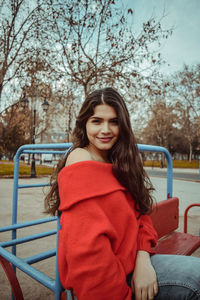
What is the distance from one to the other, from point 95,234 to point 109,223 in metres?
0.09

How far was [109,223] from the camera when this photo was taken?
984 mm

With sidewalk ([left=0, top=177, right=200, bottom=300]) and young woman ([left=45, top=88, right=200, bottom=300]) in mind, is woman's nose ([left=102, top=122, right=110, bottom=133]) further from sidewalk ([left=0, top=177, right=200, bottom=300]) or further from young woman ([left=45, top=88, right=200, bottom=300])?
sidewalk ([left=0, top=177, right=200, bottom=300])

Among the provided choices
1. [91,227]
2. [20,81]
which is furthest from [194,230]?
[20,81]

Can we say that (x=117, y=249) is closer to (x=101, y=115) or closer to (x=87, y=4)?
(x=101, y=115)

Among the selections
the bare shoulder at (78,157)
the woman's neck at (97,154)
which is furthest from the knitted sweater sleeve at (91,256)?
the woman's neck at (97,154)

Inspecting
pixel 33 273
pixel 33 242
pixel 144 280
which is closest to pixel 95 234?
pixel 144 280

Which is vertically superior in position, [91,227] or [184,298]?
[91,227]

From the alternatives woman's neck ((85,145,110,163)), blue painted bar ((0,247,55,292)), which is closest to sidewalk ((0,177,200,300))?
blue painted bar ((0,247,55,292))

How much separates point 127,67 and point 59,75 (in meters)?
2.19

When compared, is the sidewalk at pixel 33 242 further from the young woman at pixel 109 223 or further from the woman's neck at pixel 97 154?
the young woman at pixel 109 223

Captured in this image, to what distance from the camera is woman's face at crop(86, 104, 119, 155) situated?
1275 mm

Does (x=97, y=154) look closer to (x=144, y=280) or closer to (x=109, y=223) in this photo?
(x=109, y=223)

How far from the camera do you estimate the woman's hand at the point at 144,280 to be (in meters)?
1.03

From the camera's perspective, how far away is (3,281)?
2.33 m
